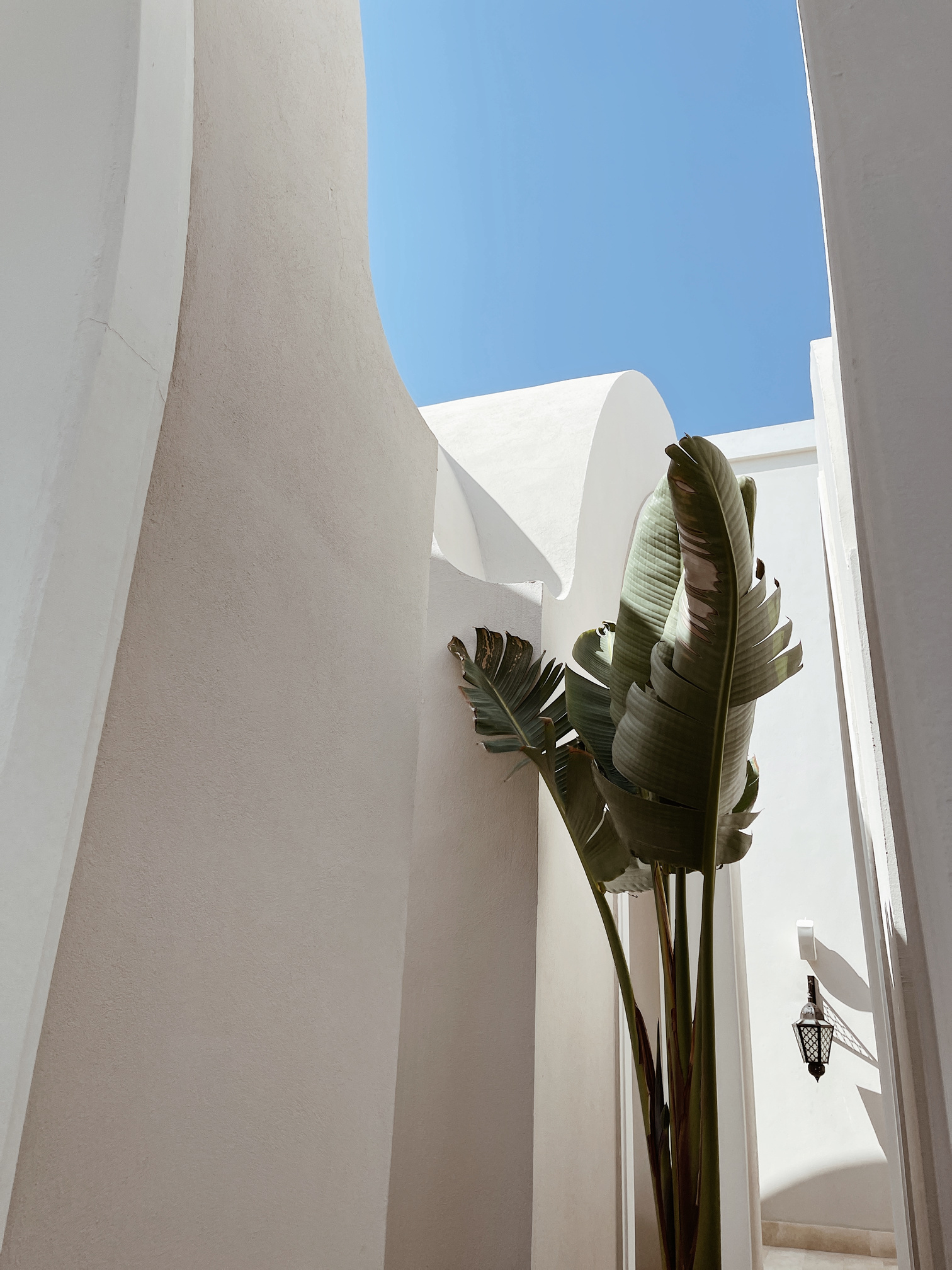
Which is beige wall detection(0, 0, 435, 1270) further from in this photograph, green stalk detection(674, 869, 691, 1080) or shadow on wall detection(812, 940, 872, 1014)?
shadow on wall detection(812, 940, 872, 1014)

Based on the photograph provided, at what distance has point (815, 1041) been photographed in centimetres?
649

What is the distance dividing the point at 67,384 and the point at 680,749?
1662mm

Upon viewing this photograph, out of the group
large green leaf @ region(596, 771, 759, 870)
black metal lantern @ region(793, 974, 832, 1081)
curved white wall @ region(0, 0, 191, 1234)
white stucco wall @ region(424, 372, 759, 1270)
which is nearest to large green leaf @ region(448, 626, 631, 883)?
white stucco wall @ region(424, 372, 759, 1270)

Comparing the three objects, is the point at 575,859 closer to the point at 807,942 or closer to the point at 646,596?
the point at 646,596

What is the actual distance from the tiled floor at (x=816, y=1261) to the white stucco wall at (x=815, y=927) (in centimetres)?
21

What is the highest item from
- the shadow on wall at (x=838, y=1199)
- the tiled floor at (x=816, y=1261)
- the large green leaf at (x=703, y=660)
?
the large green leaf at (x=703, y=660)

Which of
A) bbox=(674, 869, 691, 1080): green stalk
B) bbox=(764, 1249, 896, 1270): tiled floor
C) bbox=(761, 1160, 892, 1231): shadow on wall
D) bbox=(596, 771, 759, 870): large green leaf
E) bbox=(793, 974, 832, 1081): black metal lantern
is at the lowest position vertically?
bbox=(764, 1249, 896, 1270): tiled floor

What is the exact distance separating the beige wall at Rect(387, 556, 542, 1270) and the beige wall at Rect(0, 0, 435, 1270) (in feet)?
3.86

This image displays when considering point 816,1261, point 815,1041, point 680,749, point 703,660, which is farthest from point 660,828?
point 816,1261

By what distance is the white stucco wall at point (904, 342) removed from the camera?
27.6 inches

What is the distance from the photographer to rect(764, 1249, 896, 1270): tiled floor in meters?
6.28

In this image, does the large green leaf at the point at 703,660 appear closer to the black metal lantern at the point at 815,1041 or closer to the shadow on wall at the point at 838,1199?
the black metal lantern at the point at 815,1041

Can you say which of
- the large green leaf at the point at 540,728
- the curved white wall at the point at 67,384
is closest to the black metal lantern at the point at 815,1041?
the large green leaf at the point at 540,728

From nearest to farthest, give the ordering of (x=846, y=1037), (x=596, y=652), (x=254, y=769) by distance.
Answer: (x=254, y=769) < (x=596, y=652) < (x=846, y=1037)
